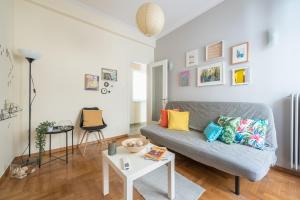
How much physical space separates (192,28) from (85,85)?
2514 mm

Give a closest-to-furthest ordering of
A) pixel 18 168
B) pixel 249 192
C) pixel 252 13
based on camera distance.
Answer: pixel 249 192, pixel 18 168, pixel 252 13

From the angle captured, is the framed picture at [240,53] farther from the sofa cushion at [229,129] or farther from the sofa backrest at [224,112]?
the sofa cushion at [229,129]

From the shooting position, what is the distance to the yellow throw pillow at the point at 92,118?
253 cm

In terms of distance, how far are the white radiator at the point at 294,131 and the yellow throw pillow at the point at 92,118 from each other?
2857 mm

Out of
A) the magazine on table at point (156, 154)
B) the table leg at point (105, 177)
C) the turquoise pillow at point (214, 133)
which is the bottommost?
the table leg at point (105, 177)

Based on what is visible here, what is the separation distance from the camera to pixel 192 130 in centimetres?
241

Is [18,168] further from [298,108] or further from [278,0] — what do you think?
[278,0]

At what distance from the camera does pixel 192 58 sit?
2842mm

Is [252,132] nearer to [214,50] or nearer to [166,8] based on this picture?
[214,50]

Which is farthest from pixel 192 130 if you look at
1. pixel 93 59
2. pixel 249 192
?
pixel 93 59

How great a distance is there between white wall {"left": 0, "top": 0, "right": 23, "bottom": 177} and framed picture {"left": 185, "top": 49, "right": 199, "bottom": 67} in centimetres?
287

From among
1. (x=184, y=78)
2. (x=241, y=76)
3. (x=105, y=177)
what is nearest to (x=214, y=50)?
(x=241, y=76)

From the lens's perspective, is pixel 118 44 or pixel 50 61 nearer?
pixel 50 61

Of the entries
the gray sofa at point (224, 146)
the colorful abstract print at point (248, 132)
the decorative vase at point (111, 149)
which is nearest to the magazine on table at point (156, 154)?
the decorative vase at point (111, 149)
